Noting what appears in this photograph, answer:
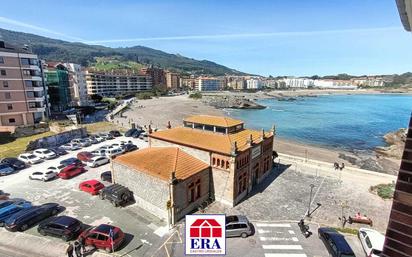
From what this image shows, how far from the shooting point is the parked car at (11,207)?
997 inches

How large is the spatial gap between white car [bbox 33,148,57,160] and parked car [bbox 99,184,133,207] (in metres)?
21.5

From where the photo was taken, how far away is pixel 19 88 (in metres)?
62.9

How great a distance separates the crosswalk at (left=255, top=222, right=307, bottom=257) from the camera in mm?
21406

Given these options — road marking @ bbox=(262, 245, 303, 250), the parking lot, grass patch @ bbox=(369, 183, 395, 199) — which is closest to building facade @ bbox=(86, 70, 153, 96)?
the parking lot

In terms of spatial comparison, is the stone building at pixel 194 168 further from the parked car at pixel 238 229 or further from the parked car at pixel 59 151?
the parked car at pixel 59 151

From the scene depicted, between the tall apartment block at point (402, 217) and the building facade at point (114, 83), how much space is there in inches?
6507

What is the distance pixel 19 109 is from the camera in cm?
6362

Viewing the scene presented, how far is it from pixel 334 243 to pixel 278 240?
15.4ft

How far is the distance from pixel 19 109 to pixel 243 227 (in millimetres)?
67272

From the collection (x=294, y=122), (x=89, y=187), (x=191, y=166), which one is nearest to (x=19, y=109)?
(x=89, y=187)

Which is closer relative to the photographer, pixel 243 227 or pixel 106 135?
pixel 243 227

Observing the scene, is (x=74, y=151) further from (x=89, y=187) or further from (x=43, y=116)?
(x=43, y=116)

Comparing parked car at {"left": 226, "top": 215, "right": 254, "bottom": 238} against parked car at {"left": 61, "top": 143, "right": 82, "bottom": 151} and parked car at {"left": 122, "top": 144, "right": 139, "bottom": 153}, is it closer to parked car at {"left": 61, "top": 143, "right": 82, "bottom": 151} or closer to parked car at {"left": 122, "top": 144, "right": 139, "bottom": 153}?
parked car at {"left": 122, "top": 144, "right": 139, "bottom": 153}

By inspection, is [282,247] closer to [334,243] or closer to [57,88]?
[334,243]
